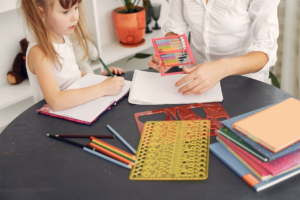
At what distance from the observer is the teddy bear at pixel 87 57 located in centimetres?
182

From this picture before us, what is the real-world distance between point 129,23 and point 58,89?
115 centimetres

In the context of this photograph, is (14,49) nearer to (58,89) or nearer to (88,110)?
(58,89)

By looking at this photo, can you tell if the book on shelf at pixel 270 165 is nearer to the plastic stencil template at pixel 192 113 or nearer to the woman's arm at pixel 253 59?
the plastic stencil template at pixel 192 113

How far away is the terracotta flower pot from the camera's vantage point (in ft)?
6.97

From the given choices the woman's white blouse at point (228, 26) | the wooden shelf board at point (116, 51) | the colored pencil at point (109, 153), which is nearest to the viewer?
the colored pencil at point (109, 153)

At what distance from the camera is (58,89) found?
3.66 ft

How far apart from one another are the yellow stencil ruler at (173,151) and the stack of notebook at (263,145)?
5 cm

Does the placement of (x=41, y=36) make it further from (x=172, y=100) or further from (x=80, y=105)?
(x=172, y=100)

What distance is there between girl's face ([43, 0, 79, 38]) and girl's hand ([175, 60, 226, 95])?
455 millimetres

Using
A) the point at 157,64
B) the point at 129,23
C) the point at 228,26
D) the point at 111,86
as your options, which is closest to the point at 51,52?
the point at 111,86

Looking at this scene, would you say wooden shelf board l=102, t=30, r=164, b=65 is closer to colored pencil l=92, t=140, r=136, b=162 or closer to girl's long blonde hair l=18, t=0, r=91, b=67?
girl's long blonde hair l=18, t=0, r=91, b=67

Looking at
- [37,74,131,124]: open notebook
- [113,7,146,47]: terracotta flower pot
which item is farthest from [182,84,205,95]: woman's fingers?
[113,7,146,47]: terracotta flower pot

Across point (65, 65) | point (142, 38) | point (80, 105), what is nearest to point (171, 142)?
point (80, 105)

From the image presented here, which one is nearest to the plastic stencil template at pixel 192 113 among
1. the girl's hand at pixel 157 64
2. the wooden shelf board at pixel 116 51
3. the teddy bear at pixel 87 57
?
the girl's hand at pixel 157 64
